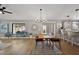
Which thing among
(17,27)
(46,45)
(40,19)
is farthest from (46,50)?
(17,27)

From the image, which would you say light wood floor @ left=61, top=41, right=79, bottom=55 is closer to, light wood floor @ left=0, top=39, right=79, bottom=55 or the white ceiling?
light wood floor @ left=0, top=39, right=79, bottom=55

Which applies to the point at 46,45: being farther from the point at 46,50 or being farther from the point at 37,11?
the point at 37,11

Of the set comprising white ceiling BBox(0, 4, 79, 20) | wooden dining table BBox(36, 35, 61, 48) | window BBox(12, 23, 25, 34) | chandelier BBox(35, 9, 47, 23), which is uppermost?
white ceiling BBox(0, 4, 79, 20)

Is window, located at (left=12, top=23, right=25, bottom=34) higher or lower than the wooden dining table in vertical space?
higher

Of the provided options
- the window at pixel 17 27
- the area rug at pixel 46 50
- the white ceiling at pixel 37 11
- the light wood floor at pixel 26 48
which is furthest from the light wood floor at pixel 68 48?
the window at pixel 17 27

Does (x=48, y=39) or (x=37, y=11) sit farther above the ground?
(x=37, y=11)

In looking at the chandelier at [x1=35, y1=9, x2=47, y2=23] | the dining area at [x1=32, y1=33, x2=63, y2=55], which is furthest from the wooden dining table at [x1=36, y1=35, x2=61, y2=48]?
the chandelier at [x1=35, y1=9, x2=47, y2=23]

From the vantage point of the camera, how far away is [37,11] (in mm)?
2420

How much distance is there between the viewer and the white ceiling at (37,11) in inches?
94.9

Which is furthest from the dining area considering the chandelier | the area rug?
the chandelier

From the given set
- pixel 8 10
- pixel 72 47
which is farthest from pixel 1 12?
pixel 72 47

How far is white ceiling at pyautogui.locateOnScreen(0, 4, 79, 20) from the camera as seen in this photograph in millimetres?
2410

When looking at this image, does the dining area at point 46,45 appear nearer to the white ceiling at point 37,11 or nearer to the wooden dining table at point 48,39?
the wooden dining table at point 48,39
